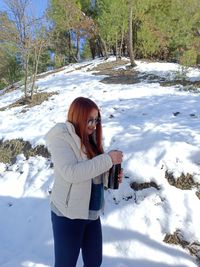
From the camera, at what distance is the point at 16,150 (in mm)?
6359

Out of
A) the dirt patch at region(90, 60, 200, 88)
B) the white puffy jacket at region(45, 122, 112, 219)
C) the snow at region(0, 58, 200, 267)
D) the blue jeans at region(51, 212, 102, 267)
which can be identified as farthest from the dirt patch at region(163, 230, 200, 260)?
the dirt patch at region(90, 60, 200, 88)

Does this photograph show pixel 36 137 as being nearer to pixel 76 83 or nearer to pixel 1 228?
pixel 1 228

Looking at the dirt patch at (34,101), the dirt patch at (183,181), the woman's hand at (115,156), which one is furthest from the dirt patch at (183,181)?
the dirt patch at (34,101)

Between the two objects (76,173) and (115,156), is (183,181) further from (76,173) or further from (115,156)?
(76,173)

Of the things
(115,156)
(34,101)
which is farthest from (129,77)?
(115,156)

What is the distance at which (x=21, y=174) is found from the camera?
5.62 meters

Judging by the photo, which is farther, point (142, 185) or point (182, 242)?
point (142, 185)

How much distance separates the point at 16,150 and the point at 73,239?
4218 mm

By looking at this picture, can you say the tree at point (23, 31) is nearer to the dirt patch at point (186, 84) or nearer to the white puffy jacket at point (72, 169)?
the dirt patch at point (186, 84)

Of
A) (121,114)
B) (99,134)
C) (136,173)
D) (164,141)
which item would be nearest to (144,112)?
(121,114)

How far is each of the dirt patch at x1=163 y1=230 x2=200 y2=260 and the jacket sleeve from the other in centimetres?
178

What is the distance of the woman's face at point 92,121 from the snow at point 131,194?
1756 millimetres

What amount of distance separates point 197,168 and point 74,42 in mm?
25528

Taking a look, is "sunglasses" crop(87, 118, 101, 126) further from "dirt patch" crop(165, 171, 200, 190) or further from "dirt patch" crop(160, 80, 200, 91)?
"dirt patch" crop(160, 80, 200, 91)
